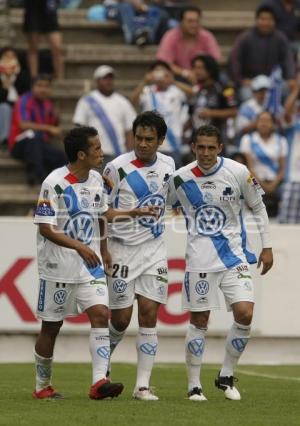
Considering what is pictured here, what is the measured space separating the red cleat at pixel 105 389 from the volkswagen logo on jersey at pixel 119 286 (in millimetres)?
1002

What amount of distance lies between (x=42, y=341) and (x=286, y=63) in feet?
36.1

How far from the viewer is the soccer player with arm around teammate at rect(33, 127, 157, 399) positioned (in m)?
11.3

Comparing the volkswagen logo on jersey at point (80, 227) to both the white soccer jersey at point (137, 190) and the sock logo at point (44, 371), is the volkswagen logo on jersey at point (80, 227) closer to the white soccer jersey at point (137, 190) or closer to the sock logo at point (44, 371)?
the white soccer jersey at point (137, 190)

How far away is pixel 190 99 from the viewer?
20359mm

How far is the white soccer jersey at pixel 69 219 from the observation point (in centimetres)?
1133

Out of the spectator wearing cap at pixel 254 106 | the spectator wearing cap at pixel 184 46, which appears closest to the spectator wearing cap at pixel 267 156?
the spectator wearing cap at pixel 254 106

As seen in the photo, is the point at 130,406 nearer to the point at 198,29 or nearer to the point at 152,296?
the point at 152,296

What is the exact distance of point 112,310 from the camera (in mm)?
12148

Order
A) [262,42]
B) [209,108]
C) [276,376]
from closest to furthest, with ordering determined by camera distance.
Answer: [276,376] → [209,108] → [262,42]

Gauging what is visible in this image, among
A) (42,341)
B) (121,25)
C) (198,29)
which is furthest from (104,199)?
(121,25)

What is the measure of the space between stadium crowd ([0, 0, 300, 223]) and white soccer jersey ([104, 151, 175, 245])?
729cm

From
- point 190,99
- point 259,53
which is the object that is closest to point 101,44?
point 259,53

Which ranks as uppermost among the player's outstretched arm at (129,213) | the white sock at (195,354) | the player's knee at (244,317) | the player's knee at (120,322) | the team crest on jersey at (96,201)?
the team crest on jersey at (96,201)

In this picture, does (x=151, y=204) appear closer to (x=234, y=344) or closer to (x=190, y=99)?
(x=234, y=344)
